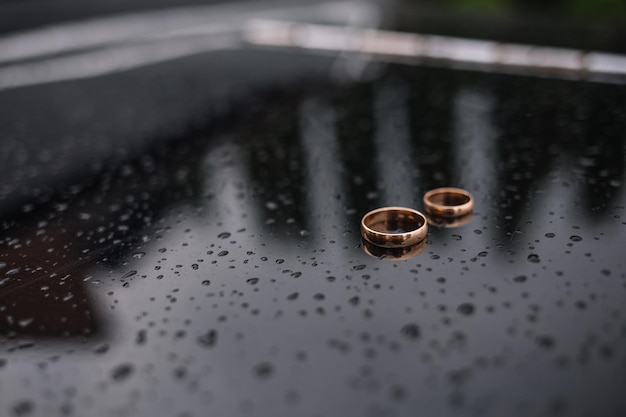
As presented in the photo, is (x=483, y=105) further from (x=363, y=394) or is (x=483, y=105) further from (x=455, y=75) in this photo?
(x=363, y=394)

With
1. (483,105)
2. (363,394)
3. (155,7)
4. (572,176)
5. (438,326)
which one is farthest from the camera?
(155,7)

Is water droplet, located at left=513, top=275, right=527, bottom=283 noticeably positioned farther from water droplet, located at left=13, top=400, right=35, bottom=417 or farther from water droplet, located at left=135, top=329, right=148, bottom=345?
water droplet, located at left=13, top=400, right=35, bottom=417

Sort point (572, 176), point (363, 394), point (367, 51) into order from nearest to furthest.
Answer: point (363, 394)
point (572, 176)
point (367, 51)

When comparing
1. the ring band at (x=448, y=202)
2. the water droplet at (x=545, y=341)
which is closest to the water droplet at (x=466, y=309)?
the water droplet at (x=545, y=341)

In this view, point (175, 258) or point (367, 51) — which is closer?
point (175, 258)

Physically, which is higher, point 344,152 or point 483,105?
point 483,105

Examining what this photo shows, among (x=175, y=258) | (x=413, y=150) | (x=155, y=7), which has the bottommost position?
(x=175, y=258)

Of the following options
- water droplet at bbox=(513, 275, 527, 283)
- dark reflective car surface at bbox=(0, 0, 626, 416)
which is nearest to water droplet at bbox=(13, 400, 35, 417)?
dark reflective car surface at bbox=(0, 0, 626, 416)

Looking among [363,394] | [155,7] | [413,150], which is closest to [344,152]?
[413,150]
